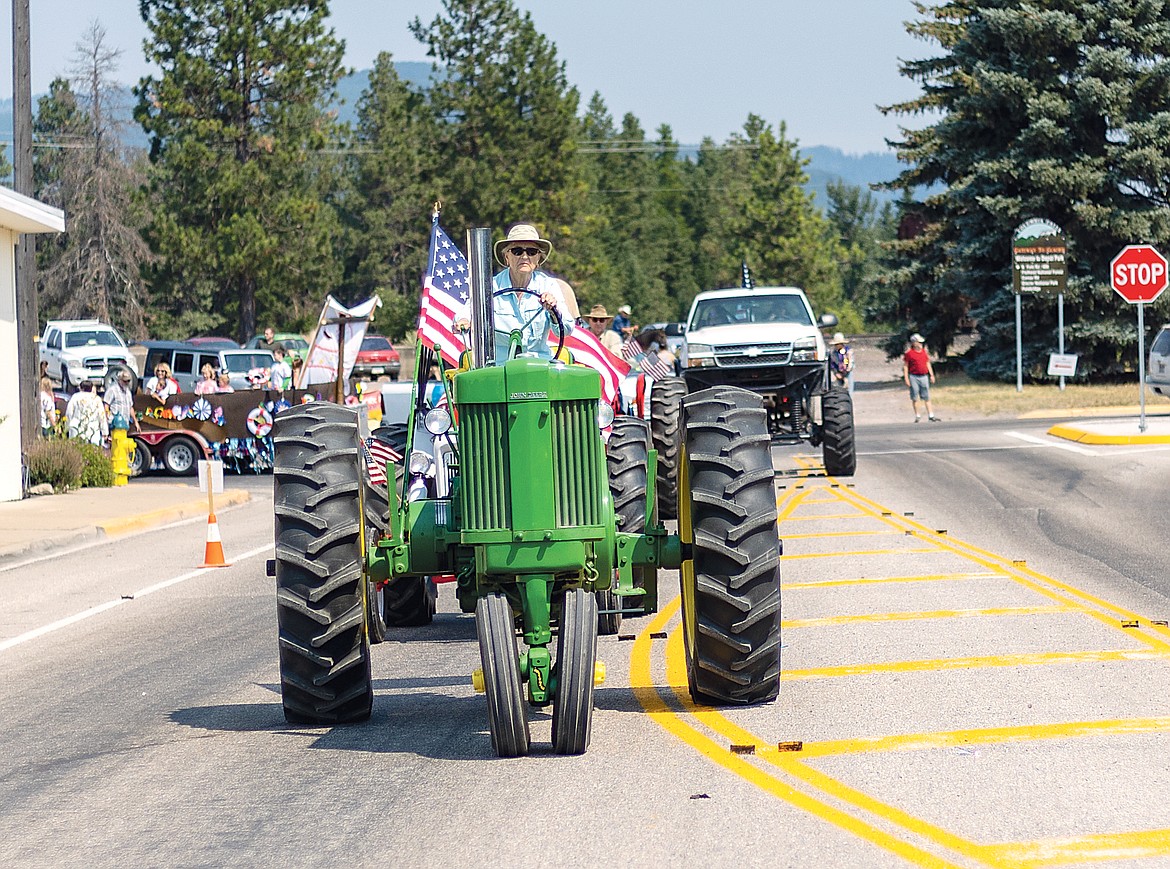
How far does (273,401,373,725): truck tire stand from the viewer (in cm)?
756

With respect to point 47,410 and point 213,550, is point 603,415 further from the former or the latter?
point 47,410

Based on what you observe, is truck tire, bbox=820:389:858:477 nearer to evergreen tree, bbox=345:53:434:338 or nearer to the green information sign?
the green information sign

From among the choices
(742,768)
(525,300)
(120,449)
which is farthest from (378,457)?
(120,449)

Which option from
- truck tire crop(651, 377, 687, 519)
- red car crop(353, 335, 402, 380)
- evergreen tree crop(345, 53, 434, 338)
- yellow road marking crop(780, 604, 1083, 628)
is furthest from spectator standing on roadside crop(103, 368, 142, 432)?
evergreen tree crop(345, 53, 434, 338)

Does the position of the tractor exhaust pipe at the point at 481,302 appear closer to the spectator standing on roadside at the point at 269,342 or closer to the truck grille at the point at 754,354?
the truck grille at the point at 754,354

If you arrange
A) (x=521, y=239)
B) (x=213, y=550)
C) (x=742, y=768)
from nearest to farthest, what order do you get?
1. (x=742, y=768)
2. (x=521, y=239)
3. (x=213, y=550)

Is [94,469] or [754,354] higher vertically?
[754,354]

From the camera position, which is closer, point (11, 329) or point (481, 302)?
point (481, 302)

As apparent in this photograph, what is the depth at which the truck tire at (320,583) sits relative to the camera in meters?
7.56

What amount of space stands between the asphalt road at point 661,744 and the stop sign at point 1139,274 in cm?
1829

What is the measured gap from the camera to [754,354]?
2130cm

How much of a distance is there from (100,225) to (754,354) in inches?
2140

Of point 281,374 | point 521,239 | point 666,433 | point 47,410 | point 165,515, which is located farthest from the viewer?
point 281,374

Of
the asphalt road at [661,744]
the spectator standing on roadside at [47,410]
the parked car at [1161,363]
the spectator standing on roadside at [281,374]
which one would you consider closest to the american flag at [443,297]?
the asphalt road at [661,744]
